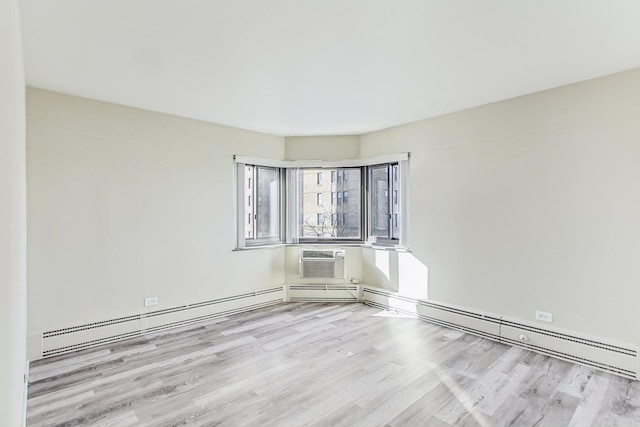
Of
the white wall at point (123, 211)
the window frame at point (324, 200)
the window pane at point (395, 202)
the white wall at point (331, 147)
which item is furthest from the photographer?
the white wall at point (331, 147)

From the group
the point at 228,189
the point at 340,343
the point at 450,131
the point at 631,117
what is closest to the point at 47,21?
the point at 228,189

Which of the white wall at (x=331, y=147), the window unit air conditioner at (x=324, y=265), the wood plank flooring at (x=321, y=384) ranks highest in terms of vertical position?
the white wall at (x=331, y=147)

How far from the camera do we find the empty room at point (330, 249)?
2.22 meters

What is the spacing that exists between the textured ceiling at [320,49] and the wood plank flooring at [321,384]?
2.50m

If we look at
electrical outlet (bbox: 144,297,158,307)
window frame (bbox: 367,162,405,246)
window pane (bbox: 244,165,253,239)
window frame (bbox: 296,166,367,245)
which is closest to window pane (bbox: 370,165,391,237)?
window frame (bbox: 367,162,405,246)

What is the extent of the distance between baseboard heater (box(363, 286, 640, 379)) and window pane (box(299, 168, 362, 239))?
1277 millimetres

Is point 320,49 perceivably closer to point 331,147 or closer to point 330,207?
point 331,147

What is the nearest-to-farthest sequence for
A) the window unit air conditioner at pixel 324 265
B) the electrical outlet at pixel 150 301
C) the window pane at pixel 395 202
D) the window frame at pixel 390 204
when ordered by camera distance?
the electrical outlet at pixel 150 301 < the window frame at pixel 390 204 < the window pane at pixel 395 202 < the window unit air conditioner at pixel 324 265

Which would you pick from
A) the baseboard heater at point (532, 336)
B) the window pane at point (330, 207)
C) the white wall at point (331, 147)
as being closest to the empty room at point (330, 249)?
the baseboard heater at point (532, 336)

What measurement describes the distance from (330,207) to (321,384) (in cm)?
298

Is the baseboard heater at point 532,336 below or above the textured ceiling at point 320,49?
below

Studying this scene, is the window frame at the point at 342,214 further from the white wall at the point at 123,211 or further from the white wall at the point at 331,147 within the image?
the white wall at the point at 123,211

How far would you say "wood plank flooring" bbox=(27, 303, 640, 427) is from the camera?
7.57 feet

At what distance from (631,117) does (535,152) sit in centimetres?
73
